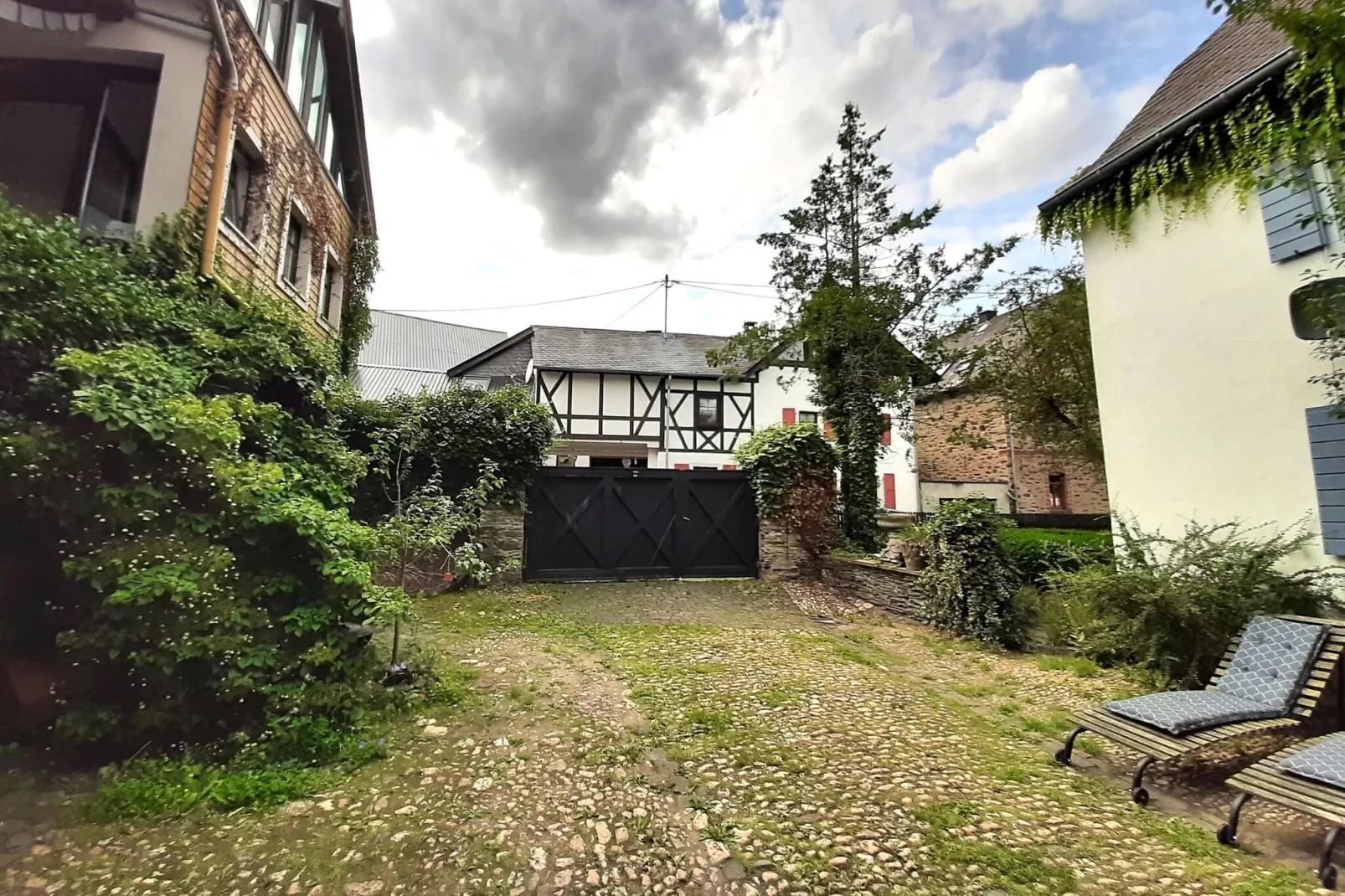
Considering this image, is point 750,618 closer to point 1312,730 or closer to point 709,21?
point 1312,730

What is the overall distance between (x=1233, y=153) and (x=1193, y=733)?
17.1 ft

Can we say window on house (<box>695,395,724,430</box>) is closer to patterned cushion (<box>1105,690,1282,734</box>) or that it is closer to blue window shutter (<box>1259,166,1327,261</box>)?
blue window shutter (<box>1259,166,1327,261</box>)

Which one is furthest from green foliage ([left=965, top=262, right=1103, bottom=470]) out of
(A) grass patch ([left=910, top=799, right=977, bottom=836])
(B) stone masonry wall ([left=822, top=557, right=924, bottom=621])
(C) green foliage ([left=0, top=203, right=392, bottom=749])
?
(C) green foliage ([left=0, top=203, right=392, bottom=749])

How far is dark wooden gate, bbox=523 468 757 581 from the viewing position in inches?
325

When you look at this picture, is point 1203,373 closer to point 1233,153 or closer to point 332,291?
point 1233,153

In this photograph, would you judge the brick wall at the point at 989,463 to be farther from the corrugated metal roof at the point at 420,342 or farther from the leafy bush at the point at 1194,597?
the corrugated metal roof at the point at 420,342

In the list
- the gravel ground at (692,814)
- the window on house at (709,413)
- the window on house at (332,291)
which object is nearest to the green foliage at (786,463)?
the gravel ground at (692,814)

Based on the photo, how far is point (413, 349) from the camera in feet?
109

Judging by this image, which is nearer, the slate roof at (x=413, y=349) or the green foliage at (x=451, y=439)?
the green foliage at (x=451, y=439)

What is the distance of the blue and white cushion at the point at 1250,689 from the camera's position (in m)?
2.78

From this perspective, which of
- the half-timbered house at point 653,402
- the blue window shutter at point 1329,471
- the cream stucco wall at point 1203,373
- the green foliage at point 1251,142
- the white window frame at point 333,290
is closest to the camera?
the green foliage at point 1251,142

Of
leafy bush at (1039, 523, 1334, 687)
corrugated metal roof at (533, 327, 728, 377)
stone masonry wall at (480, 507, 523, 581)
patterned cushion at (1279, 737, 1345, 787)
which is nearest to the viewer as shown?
patterned cushion at (1279, 737, 1345, 787)

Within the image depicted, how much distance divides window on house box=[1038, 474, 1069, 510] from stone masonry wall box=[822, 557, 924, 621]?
44.2 ft

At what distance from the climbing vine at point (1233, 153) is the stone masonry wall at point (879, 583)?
15.1 feet
